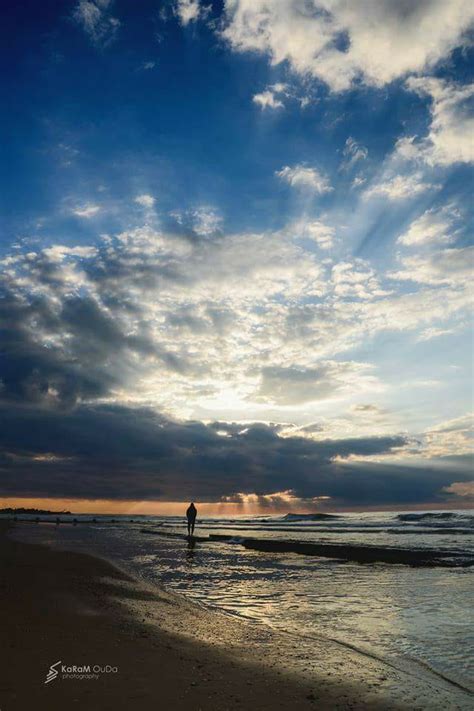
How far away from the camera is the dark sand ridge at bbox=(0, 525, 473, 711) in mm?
6336

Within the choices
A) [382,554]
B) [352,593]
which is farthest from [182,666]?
[382,554]

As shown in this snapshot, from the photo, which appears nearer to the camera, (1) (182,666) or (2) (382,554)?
(1) (182,666)

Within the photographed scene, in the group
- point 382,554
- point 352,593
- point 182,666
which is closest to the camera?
point 182,666

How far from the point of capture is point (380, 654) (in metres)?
9.19

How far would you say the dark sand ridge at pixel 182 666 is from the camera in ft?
20.8

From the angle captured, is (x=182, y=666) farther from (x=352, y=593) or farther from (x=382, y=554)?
(x=382, y=554)

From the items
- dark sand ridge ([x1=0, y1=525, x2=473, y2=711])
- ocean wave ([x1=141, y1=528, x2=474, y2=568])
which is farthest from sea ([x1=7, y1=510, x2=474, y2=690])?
dark sand ridge ([x1=0, y1=525, x2=473, y2=711])

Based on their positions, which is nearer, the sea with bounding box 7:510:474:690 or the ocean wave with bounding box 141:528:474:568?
the sea with bounding box 7:510:474:690

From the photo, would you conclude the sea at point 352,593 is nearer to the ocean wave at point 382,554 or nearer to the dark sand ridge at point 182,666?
the ocean wave at point 382,554

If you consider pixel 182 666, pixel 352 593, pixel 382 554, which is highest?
pixel 182 666

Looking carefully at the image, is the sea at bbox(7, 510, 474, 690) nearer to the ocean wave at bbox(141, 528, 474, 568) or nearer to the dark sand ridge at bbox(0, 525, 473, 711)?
the ocean wave at bbox(141, 528, 474, 568)

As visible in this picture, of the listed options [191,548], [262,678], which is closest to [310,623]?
[262,678]

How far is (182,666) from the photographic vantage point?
7.73 m

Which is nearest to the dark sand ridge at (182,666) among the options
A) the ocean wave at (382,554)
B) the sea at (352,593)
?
the sea at (352,593)
